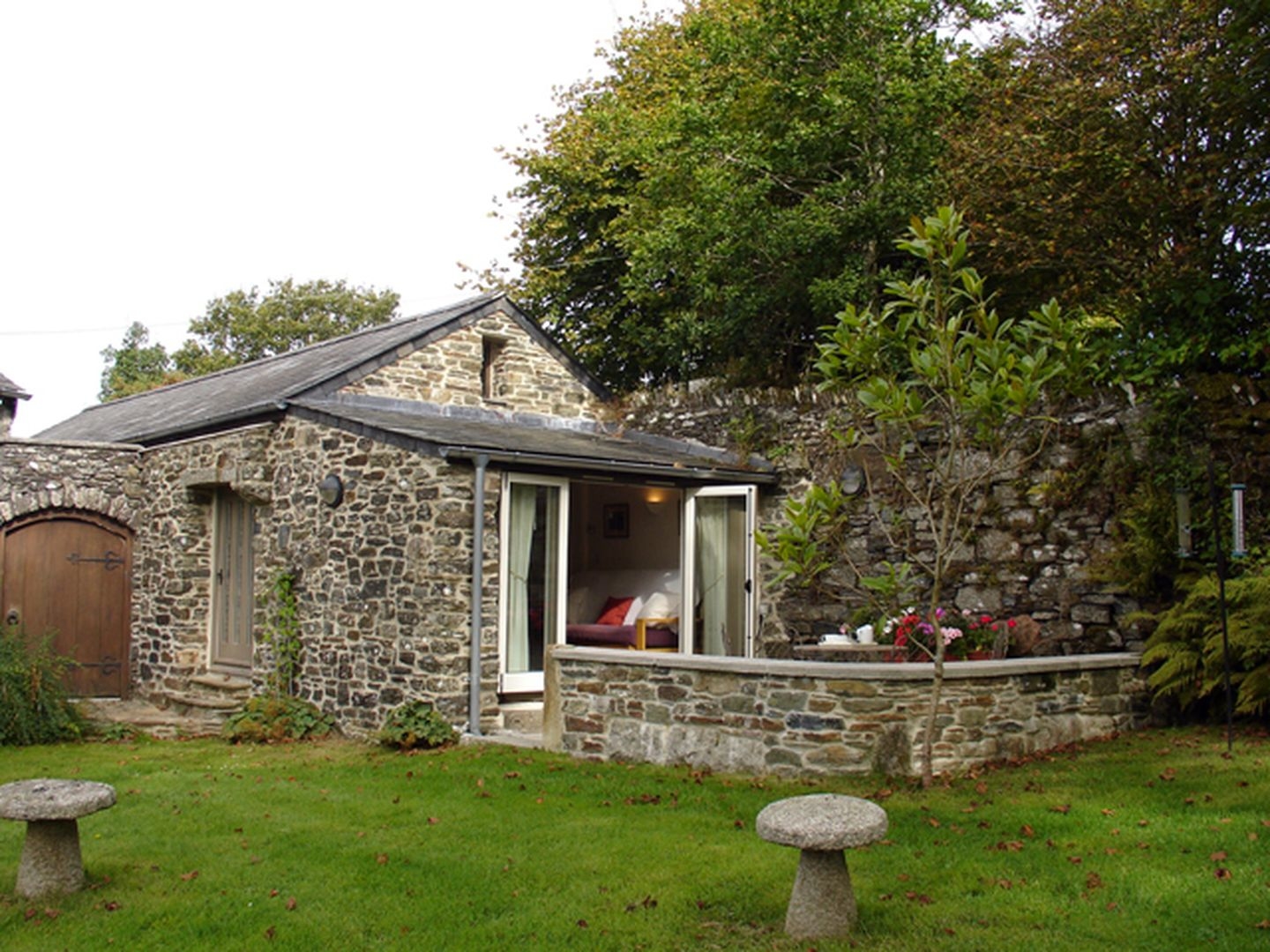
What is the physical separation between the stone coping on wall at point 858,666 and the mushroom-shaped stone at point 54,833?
3.99 m

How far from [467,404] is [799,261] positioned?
4.49m

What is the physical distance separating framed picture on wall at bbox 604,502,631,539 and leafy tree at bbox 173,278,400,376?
73.3 feet

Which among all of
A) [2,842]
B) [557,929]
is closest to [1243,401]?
[557,929]

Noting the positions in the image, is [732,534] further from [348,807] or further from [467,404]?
[348,807]

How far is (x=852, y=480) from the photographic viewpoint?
1207 centimetres

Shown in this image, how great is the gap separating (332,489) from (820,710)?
5.65 m

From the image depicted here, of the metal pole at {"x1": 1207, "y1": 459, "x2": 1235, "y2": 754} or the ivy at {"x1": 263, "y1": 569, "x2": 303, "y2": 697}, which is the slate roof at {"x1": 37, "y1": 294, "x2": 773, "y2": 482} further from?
the metal pole at {"x1": 1207, "y1": 459, "x2": 1235, "y2": 754}

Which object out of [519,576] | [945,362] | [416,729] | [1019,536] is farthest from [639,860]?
[1019,536]

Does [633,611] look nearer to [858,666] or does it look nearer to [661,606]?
[661,606]

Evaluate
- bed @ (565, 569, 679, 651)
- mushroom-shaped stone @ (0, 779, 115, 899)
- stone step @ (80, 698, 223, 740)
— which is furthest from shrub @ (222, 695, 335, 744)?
mushroom-shaped stone @ (0, 779, 115, 899)

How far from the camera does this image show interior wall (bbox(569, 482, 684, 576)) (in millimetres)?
14652

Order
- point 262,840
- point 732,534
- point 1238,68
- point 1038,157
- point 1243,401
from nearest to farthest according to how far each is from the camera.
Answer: point 262,840, point 1243,401, point 1238,68, point 1038,157, point 732,534

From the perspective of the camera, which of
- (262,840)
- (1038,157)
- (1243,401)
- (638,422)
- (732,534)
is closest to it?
(262,840)

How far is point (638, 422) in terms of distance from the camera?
1477 centimetres
